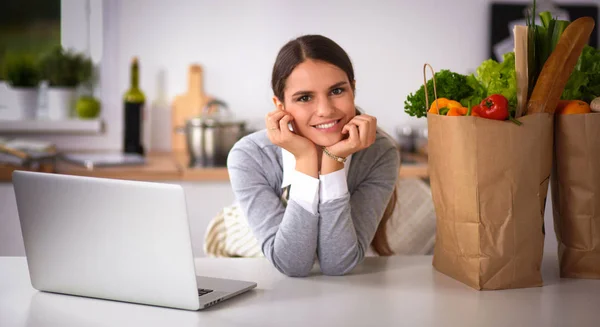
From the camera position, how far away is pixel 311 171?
1580mm

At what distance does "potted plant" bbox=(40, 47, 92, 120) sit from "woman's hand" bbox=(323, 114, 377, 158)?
2290 millimetres

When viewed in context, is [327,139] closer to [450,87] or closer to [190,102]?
[450,87]

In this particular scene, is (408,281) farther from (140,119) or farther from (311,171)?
(140,119)

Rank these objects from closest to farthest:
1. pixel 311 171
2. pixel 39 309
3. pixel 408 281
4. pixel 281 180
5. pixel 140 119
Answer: pixel 39 309, pixel 408 281, pixel 311 171, pixel 281 180, pixel 140 119

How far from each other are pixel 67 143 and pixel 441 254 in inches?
98.1

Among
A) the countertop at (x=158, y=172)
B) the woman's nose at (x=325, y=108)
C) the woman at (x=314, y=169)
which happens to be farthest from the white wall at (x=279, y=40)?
the woman's nose at (x=325, y=108)

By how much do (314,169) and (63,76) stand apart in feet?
7.61

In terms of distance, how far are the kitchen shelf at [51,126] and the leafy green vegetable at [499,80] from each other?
2.46 meters

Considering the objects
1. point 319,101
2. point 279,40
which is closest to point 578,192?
point 319,101

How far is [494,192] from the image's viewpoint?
53.1 inches

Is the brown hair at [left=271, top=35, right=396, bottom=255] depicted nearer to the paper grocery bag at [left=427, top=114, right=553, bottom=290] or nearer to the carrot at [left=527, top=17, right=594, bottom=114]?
the paper grocery bag at [left=427, top=114, right=553, bottom=290]

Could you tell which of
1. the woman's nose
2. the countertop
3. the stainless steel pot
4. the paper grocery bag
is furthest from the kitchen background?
the paper grocery bag

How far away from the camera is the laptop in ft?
3.92

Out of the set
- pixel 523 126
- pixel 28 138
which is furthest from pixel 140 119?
pixel 523 126
